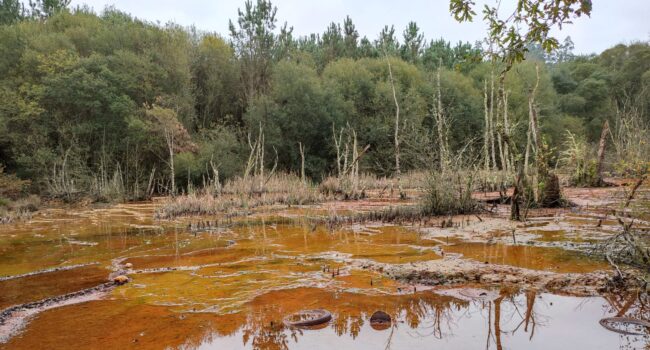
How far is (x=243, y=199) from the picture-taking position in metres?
11.8

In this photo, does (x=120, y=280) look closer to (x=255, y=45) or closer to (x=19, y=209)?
(x=19, y=209)

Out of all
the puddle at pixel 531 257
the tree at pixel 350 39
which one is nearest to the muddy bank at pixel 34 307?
the puddle at pixel 531 257

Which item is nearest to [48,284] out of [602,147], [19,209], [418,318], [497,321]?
[418,318]

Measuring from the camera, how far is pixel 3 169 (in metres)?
18.4

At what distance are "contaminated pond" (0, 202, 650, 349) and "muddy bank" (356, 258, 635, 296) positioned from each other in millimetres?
136

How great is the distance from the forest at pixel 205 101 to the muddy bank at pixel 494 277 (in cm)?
944

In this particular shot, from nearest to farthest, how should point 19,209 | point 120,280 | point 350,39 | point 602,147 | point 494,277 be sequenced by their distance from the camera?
1. point 494,277
2. point 120,280
3. point 602,147
4. point 19,209
5. point 350,39

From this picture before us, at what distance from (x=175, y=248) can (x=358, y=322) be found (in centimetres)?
418

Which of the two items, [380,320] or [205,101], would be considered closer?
[380,320]

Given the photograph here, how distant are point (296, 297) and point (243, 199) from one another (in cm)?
831

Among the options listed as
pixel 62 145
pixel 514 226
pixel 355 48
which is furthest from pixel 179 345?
pixel 355 48

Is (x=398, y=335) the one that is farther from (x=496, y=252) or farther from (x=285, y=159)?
(x=285, y=159)

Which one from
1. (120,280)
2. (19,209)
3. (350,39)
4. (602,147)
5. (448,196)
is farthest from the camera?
(350,39)

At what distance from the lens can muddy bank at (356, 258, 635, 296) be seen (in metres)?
3.64
